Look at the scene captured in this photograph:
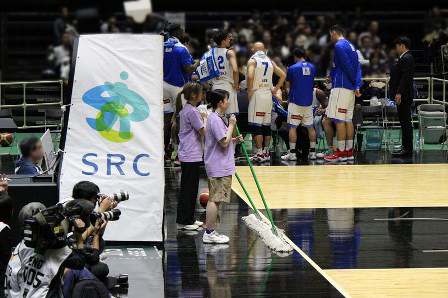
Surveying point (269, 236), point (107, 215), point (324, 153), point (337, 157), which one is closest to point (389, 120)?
point (324, 153)

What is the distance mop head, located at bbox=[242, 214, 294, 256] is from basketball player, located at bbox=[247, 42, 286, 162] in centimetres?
481

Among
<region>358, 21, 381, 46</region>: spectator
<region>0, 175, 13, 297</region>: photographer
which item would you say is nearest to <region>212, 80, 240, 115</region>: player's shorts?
<region>0, 175, 13, 297</region>: photographer

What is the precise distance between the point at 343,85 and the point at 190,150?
5791mm

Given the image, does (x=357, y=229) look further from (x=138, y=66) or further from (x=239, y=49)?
(x=239, y=49)

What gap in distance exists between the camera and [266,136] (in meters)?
17.5

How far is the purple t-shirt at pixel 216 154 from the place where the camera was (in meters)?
11.0

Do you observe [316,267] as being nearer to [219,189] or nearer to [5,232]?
[219,189]

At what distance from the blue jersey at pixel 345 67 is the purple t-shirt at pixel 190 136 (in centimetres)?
550

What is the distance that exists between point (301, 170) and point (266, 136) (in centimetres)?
122

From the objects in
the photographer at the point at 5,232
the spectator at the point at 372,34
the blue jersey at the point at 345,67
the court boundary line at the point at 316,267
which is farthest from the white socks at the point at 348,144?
the photographer at the point at 5,232

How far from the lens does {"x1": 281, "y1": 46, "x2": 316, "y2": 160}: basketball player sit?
666 inches

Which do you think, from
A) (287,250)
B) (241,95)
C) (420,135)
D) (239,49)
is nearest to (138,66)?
(287,250)

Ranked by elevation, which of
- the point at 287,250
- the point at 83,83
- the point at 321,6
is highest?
the point at 321,6

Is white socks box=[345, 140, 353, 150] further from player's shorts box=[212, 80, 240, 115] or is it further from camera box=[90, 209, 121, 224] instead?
camera box=[90, 209, 121, 224]
